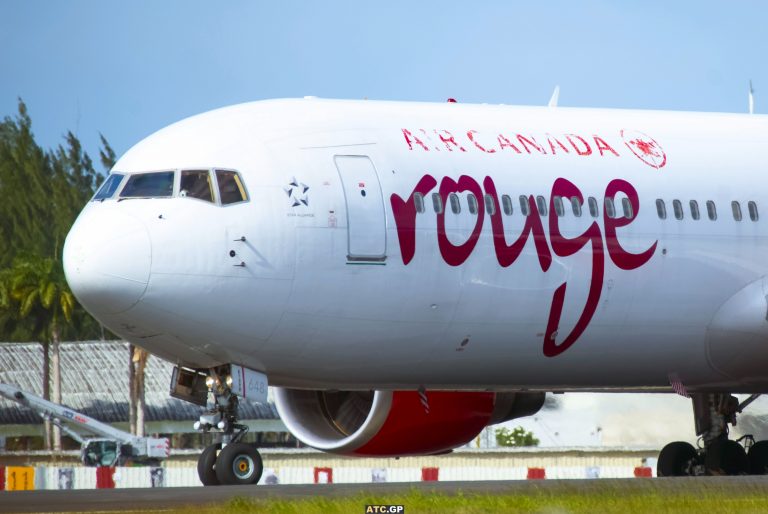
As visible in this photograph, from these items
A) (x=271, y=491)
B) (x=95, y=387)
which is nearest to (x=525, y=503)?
(x=271, y=491)

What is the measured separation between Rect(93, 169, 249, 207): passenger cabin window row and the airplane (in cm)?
3

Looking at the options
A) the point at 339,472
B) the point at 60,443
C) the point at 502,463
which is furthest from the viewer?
the point at 60,443

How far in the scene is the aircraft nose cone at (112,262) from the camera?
15984 millimetres

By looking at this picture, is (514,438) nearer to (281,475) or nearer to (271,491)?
(281,475)

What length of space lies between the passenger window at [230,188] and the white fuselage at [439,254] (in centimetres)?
9

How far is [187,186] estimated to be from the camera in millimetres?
16703

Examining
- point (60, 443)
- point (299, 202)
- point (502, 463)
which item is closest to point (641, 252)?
point (299, 202)

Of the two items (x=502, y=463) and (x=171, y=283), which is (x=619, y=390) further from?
(x=502, y=463)

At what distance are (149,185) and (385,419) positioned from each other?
456cm

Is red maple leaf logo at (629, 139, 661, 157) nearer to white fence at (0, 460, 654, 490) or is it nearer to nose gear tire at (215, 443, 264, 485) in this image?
nose gear tire at (215, 443, 264, 485)

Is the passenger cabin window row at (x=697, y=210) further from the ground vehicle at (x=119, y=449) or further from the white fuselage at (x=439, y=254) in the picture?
the ground vehicle at (x=119, y=449)

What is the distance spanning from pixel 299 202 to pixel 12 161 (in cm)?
9185

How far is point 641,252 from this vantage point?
1848 centimetres

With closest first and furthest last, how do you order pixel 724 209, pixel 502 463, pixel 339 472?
pixel 724 209
pixel 339 472
pixel 502 463
